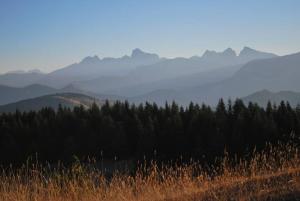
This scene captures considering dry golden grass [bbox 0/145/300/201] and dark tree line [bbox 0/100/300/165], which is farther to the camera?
dark tree line [bbox 0/100/300/165]

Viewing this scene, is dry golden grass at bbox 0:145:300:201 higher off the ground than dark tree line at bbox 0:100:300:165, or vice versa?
dry golden grass at bbox 0:145:300:201

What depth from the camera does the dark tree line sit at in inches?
2125

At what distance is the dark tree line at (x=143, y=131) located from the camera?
54.0m

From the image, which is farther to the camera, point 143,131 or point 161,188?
point 143,131

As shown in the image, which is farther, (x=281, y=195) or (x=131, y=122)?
(x=131, y=122)

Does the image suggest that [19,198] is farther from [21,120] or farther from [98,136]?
[21,120]

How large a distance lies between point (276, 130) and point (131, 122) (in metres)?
25.7

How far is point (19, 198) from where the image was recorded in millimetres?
7746

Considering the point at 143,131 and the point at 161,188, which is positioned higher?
the point at 161,188

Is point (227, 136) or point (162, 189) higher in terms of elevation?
point (162, 189)

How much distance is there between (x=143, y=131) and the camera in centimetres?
6253

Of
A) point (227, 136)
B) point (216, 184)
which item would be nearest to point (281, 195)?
point (216, 184)

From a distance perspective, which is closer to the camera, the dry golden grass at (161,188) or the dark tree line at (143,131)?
the dry golden grass at (161,188)

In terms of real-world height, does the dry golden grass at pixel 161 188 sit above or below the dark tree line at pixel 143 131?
above
